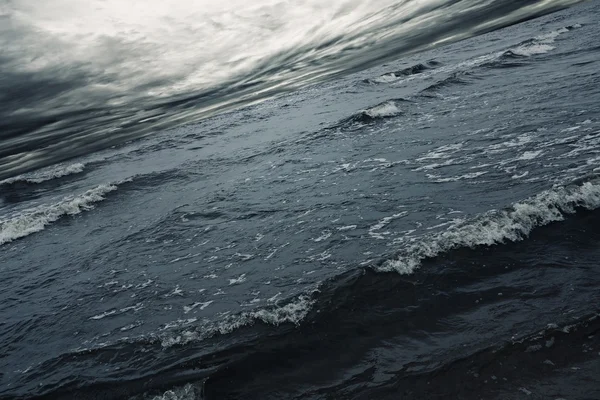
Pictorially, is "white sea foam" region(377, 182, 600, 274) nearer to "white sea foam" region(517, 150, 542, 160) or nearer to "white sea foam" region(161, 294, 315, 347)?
"white sea foam" region(161, 294, 315, 347)

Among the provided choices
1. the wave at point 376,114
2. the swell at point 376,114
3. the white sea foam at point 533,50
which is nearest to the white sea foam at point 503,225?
the swell at point 376,114

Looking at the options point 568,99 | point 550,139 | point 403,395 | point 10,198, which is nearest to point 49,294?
point 403,395

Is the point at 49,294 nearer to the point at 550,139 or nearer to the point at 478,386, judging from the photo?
the point at 478,386

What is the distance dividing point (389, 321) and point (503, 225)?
3.18 m

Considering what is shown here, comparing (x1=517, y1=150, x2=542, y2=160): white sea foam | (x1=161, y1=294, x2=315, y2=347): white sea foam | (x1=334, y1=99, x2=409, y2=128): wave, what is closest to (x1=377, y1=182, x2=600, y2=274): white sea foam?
(x1=161, y1=294, x2=315, y2=347): white sea foam

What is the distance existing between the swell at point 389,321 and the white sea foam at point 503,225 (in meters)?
0.03

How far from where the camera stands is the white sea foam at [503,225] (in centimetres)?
688

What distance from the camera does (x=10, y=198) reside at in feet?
94.6

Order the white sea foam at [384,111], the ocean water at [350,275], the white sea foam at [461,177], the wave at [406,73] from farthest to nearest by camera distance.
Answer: the wave at [406,73]
the white sea foam at [384,111]
the white sea foam at [461,177]
the ocean water at [350,275]

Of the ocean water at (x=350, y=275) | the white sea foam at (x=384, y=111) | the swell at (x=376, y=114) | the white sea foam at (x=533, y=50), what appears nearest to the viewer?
the ocean water at (x=350, y=275)

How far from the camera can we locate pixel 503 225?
280 inches

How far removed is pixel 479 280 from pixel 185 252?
7.37 metres

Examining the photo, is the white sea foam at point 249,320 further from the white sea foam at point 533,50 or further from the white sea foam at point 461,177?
the white sea foam at point 533,50

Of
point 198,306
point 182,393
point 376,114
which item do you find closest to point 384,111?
point 376,114
